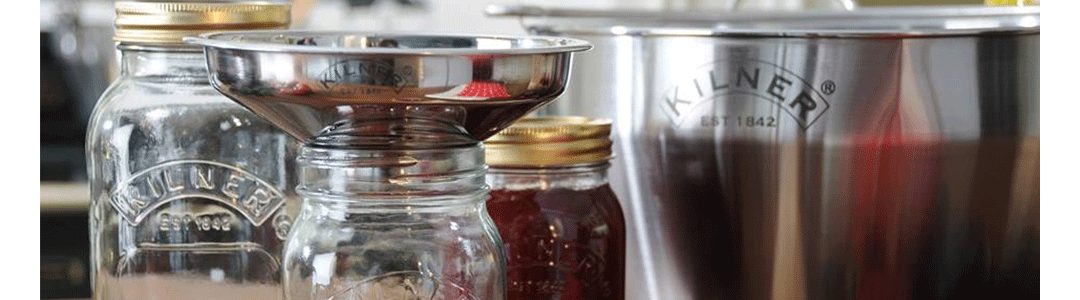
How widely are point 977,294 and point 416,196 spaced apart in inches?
10.1

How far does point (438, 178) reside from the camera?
1.34 ft

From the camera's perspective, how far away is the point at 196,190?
1.67 ft

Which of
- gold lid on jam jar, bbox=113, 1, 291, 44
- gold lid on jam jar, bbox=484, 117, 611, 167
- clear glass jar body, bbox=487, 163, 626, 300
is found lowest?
clear glass jar body, bbox=487, 163, 626, 300

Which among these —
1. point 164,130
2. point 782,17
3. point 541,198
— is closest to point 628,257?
point 541,198

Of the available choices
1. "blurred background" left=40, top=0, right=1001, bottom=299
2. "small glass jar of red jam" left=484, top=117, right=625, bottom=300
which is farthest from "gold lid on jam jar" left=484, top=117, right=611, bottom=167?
"blurred background" left=40, top=0, right=1001, bottom=299

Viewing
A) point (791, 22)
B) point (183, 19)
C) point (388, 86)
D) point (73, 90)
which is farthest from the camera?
point (73, 90)

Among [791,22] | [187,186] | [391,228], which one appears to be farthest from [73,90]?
[391,228]

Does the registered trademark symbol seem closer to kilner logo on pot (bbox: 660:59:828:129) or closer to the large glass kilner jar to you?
kilner logo on pot (bbox: 660:59:828:129)

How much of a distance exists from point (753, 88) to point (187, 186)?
0.67 feet

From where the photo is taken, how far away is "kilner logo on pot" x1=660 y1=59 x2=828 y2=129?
0.53 m

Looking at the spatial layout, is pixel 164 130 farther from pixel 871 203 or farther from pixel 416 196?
pixel 871 203

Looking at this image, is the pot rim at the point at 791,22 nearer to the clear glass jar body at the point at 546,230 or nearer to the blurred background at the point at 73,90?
the clear glass jar body at the point at 546,230

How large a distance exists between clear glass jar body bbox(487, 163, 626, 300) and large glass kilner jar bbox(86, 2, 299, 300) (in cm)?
7

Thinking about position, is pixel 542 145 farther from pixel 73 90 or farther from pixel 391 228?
pixel 73 90
